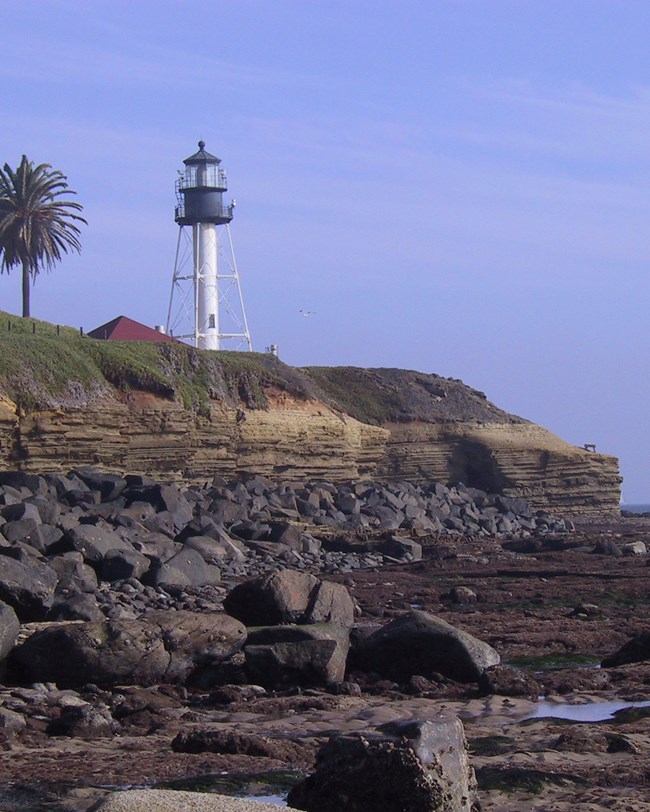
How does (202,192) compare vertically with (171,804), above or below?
above

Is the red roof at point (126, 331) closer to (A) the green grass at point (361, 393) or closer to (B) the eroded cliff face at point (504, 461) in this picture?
(A) the green grass at point (361, 393)

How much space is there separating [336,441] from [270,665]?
28804mm

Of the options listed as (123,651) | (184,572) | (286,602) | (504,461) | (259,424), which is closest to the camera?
(123,651)

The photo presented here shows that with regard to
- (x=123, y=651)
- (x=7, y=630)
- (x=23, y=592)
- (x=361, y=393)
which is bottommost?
(x=123, y=651)

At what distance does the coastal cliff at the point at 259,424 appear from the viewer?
3112 centimetres

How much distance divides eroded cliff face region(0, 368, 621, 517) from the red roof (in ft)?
23.9

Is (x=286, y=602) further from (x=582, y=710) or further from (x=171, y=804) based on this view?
(x=171, y=804)

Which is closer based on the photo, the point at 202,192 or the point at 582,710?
the point at 582,710

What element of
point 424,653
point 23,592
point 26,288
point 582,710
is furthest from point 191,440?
point 582,710

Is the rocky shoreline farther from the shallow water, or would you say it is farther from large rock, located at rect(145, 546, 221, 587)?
the shallow water

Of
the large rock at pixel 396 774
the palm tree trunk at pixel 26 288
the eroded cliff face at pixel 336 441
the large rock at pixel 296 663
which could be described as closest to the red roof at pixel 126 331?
the palm tree trunk at pixel 26 288

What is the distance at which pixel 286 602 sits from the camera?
13.2 meters

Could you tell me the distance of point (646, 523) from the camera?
4700cm

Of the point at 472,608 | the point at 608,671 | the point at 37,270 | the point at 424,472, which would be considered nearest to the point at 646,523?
the point at 424,472
